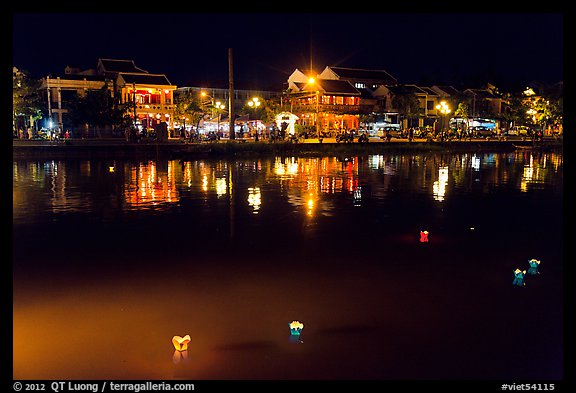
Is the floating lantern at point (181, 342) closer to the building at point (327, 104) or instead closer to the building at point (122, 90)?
the building at point (122, 90)

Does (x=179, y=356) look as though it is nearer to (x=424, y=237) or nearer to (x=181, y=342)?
(x=181, y=342)

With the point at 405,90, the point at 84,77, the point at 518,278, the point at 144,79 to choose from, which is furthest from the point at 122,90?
the point at 518,278

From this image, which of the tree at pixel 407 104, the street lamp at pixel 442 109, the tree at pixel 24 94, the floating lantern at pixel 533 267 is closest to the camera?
the floating lantern at pixel 533 267

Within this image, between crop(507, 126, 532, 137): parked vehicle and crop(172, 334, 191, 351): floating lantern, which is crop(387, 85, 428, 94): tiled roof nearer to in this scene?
crop(507, 126, 532, 137): parked vehicle

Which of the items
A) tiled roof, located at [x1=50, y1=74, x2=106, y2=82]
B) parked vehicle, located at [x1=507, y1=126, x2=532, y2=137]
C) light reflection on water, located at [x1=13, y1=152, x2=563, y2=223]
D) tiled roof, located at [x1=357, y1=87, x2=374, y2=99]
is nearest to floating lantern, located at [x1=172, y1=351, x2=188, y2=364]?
light reflection on water, located at [x1=13, y1=152, x2=563, y2=223]

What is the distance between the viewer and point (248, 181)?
18.8 meters

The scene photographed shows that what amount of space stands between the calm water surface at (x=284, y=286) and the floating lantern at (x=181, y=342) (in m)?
0.10

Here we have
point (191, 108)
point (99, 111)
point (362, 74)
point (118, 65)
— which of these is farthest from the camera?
point (362, 74)

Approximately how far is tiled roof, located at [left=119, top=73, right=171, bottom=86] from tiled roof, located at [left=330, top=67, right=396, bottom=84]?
20636 mm

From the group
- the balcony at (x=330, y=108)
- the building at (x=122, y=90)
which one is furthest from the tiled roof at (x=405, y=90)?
the building at (x=122, y=90)

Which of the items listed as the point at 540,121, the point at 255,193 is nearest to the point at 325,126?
the point at 540,121

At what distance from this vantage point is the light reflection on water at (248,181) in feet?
46.1

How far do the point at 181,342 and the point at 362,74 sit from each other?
Answer: 61718 mm

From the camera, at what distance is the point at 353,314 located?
244 inches
